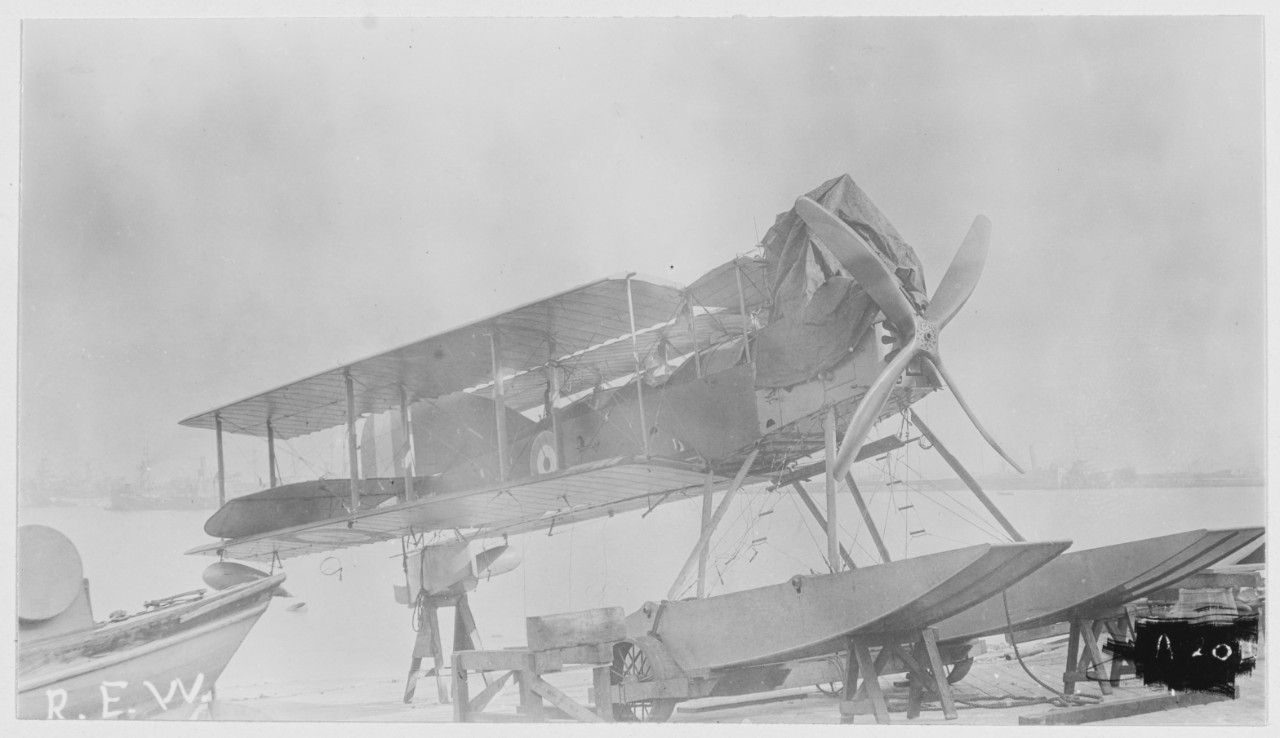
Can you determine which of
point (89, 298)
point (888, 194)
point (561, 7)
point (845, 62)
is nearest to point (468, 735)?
point (561, 7)

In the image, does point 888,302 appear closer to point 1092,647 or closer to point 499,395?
point 1092,647

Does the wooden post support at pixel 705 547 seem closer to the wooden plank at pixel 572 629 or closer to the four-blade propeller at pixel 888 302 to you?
the four-blade propeller at pixel 888 302

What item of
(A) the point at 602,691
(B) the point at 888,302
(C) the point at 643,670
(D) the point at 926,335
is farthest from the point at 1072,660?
(A) the point at 602,691

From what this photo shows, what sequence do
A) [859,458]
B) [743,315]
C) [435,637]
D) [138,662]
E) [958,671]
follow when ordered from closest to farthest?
[138,662], [958,671], [743,315], [859,458], [435,637]

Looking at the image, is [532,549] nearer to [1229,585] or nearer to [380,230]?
[380,230]

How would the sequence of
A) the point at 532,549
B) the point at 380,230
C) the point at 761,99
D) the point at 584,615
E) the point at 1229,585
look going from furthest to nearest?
the point at 532,549, the point at 380,230, the point at 761,99, the point at 1229,585, the point at 584,615

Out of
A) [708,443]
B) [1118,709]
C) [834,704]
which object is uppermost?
[708,443]
